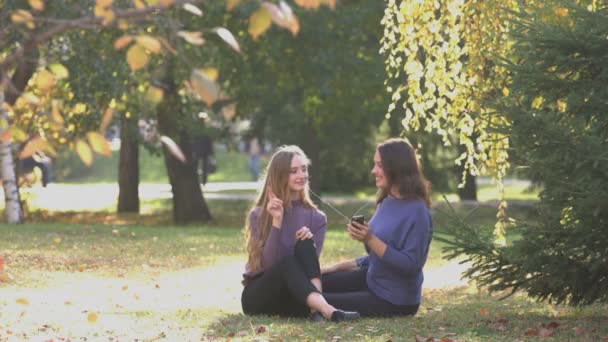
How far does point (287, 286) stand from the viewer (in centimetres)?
641

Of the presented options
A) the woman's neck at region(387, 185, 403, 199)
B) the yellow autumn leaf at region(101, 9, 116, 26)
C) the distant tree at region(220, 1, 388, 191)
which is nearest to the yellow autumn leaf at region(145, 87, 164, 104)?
the yellow autumn leaf at region(101, 9, 116, 26)

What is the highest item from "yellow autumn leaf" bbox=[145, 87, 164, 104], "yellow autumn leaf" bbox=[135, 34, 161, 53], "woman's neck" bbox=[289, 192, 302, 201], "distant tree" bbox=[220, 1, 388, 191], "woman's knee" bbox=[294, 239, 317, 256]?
"distant tree" bbox=[220, 1, 388, 191]

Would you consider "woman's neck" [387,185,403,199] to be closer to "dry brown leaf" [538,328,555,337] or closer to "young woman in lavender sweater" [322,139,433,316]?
"young woman in lavender sweater" [322,139,433,316]

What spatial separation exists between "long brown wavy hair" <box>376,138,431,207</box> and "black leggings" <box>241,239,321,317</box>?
0.62 meters

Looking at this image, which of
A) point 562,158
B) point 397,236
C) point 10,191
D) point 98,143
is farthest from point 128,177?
point 98,143

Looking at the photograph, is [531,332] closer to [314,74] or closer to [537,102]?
[537,102]

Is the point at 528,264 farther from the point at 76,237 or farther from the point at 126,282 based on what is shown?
the point at 76,237

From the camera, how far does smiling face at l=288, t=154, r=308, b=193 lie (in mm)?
6609

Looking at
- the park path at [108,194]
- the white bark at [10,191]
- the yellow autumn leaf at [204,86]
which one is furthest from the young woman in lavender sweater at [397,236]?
the park path at [108,194]

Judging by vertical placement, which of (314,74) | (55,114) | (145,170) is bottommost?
(145,170)

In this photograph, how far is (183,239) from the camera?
13789mm

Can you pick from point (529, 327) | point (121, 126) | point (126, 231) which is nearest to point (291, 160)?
point (529, 327)

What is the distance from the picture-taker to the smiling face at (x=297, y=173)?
661cm

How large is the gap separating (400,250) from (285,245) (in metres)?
0.71
